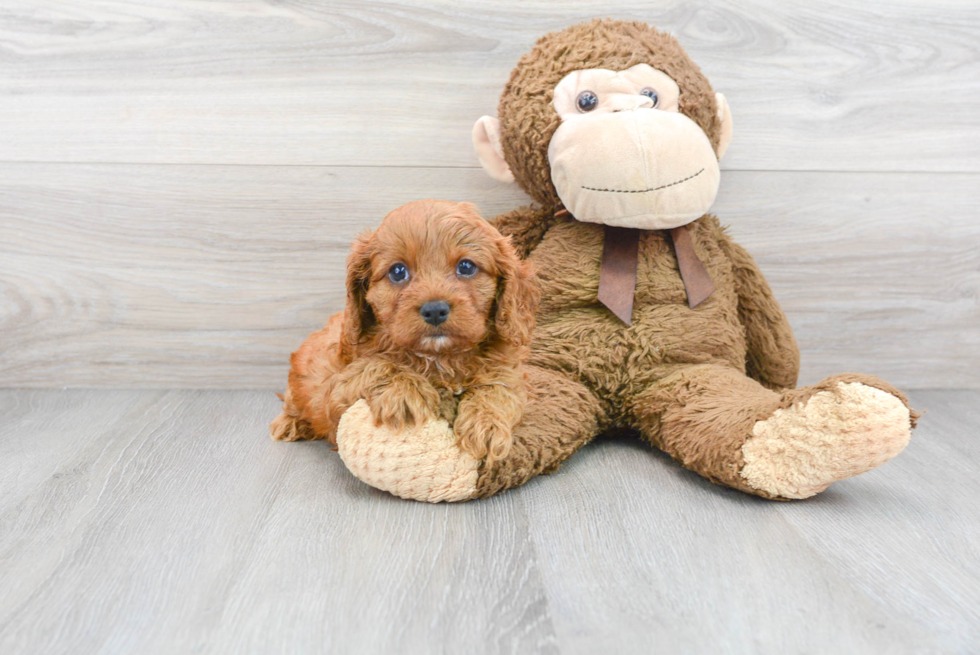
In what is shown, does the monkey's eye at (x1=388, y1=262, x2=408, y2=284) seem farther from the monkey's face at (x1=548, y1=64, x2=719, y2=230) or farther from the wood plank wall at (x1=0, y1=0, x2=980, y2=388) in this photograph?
the wood plank wall at (x1=0, y1=0, x2=980, y2=388)

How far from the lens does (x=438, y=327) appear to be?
99 centimetres

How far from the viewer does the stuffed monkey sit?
1121mm

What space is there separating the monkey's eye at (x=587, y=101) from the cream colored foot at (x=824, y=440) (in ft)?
1.99

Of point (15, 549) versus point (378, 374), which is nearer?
point (15, 549)

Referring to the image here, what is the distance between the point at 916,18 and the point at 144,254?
176 cm

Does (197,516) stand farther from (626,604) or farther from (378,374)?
(626,604)

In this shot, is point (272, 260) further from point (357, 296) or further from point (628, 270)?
point (628, 270)

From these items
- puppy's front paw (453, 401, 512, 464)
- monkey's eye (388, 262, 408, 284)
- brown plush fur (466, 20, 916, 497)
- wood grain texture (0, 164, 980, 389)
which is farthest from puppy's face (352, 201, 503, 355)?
wood grain texture (0, 164, 980, 389)

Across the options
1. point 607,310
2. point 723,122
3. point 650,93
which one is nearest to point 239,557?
point 607,310

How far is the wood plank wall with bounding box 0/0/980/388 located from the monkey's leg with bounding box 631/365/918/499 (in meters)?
0.58

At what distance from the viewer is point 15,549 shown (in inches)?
37.2

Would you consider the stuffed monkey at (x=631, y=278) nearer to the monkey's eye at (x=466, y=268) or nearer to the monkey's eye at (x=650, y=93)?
the monkey's eye at (x=650, y=93)

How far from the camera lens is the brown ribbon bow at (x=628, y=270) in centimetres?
132


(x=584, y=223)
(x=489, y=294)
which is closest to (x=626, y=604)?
(x=489, y=294)
